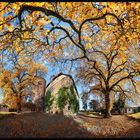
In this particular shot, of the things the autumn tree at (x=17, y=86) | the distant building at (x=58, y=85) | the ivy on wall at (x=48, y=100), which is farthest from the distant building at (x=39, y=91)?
the distant building at (x=58, y=85)

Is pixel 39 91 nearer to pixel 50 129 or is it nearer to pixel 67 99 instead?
pixel 67 99

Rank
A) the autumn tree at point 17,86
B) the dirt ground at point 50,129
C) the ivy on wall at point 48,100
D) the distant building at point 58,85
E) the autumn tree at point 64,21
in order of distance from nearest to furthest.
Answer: the autumn tree at point 64,21 → the dirt ground at point 50,129 → the distant building at point 58,85 → the ivy on wall at point 48,100 → the autumn tree at point 17,86

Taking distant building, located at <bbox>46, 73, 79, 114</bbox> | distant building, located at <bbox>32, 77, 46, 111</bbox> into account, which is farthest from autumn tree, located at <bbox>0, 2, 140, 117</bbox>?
distant building, located at <bbox>32, 77, 46, 111</bbox>

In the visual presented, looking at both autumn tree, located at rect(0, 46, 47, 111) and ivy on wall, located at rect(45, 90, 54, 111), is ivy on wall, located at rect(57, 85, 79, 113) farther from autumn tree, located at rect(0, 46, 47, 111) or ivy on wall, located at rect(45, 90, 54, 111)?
autumn tree, located at rect(0, 46, 47, 111)

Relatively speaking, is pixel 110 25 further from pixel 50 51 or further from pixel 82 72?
pixel 82 72

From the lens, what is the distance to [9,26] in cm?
1149

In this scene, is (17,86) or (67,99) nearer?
(67,99)

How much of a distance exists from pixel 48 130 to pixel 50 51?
6422 millimetres

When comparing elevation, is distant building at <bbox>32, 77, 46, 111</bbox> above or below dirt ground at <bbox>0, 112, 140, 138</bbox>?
above

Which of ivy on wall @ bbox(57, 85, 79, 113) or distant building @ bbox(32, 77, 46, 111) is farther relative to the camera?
distant building @ bbox(32, 77, 46, 111)

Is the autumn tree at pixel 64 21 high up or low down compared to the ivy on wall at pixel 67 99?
up

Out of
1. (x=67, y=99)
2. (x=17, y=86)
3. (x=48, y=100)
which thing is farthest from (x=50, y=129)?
(x=17, y=86)

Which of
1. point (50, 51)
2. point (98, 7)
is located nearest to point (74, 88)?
point (50, 51)

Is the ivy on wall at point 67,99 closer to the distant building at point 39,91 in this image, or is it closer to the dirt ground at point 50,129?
the dirt ground at point 50,129
